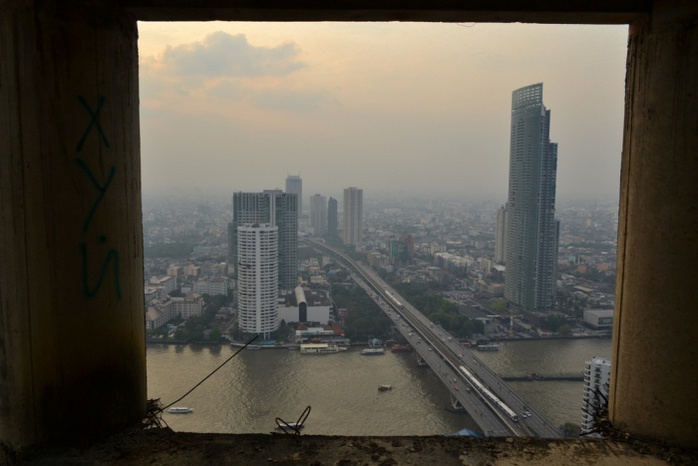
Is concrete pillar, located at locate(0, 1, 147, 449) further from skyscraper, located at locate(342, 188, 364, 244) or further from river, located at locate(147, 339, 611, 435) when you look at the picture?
skyscraper, located at locate(342, 188, 364, 244)

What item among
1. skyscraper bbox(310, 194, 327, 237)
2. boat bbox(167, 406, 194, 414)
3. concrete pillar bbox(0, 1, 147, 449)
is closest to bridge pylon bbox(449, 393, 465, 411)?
boat bbox(167, 406, 194, 414)

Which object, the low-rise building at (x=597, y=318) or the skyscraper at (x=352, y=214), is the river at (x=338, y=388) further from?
the skyscraper at (x=352, y=214)

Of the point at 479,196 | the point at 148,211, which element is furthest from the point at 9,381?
the point at 479,196

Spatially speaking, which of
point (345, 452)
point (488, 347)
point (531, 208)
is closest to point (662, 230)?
point (345, 452)

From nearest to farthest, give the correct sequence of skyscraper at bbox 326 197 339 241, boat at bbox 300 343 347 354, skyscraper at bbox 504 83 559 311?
boat at bbox 300 343 347 354, skyscraper at bbox 504 83 559 311, skyscraper at bbox 326 197 339 241

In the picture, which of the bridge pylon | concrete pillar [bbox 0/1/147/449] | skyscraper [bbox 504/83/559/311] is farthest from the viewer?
skyscraper [bbox 504/83/559/311]

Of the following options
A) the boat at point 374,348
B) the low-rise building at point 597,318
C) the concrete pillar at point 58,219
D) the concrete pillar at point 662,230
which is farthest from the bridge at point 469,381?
the concrete pillar at point 58,219
